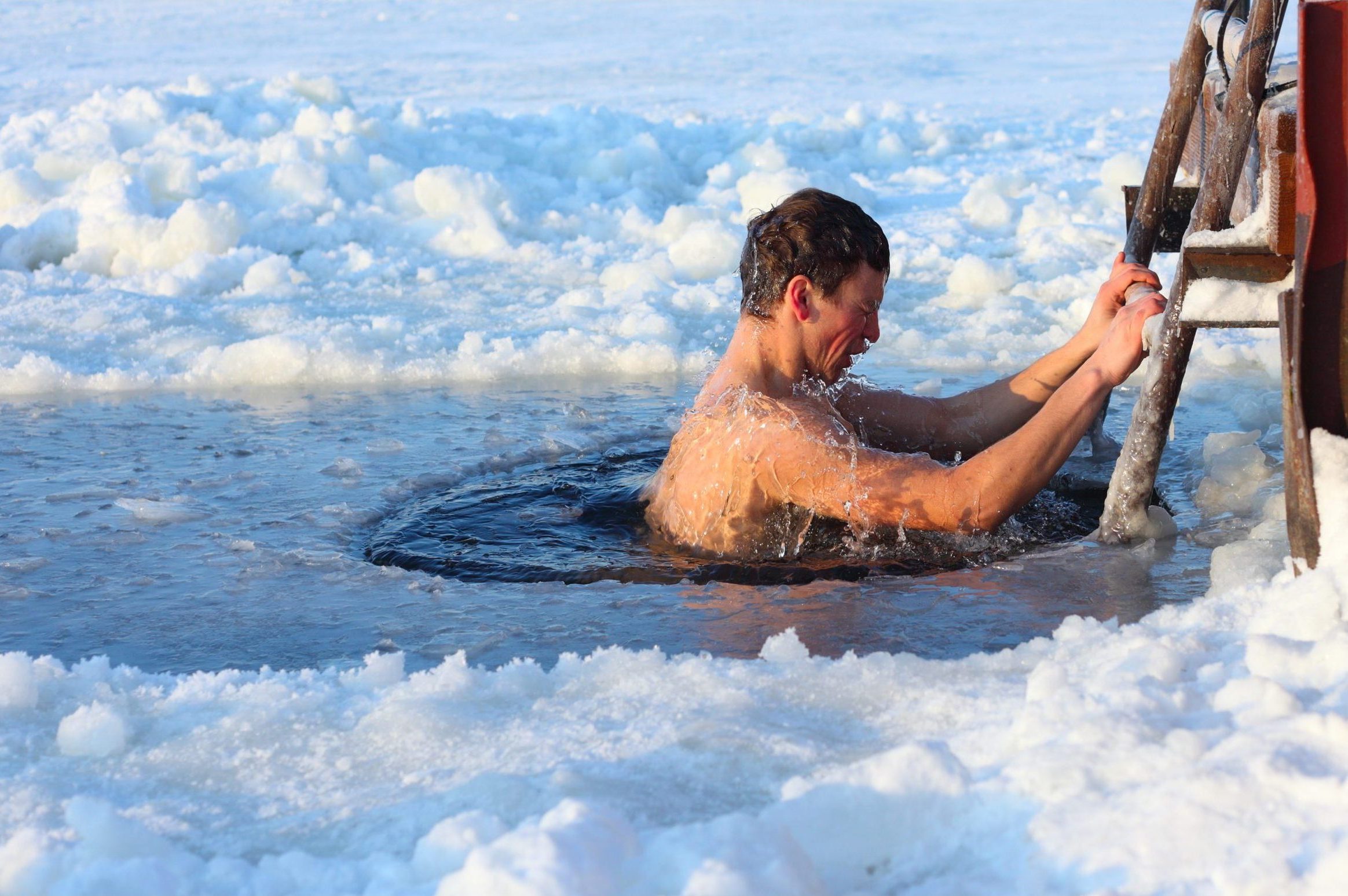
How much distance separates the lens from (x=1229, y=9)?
145 inches

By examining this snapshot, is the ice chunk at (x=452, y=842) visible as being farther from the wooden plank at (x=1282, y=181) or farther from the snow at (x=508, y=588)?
the wooden plank at (x=1282, y=181)

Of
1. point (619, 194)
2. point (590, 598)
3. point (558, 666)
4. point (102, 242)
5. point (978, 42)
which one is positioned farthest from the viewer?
point (978, 42)

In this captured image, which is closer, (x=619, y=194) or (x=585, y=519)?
(x=585, y=519)

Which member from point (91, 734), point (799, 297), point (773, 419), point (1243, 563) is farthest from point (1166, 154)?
point (91, 734)

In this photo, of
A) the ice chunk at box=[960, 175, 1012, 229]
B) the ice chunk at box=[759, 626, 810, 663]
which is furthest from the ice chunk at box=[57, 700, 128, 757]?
the ice chunk at box=[960, 175, 1012, 229]

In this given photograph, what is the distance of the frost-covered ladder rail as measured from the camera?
124 inches

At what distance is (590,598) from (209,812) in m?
1.41

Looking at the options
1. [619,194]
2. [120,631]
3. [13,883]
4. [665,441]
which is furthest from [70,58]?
[13,883]

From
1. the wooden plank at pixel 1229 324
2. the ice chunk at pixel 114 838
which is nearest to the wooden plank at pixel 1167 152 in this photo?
the wooden plank at pixel 1229 324

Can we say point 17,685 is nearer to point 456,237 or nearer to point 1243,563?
point 1243,563

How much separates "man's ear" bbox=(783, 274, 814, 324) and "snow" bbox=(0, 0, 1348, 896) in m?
0.84

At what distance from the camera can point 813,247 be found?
3766 millimetres

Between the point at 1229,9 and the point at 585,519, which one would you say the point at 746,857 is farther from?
the point at 1229,9

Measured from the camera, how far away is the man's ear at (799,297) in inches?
149
